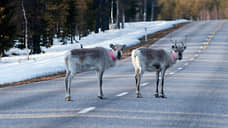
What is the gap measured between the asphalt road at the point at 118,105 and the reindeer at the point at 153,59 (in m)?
0.86

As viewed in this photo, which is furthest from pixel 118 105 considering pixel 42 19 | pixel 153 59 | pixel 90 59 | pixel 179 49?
pixel 42 19

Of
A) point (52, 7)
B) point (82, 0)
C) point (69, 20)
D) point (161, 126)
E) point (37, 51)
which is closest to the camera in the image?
point (161, 126)

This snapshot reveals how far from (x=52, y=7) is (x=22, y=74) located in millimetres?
37484

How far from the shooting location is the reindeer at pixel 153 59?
12062mm

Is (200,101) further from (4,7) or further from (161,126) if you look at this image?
(4,7)

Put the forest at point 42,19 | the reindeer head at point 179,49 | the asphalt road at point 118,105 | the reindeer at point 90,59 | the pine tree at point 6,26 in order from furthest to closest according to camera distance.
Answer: the forest at point 42,19
the pine tree at point 6,26
the reindeer head at point 179,49
the reindeer at point 90,59
the asphalt road at point 118,105

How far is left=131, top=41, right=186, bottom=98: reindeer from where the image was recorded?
12062mm

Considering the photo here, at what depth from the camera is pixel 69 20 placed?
61094 millimetres

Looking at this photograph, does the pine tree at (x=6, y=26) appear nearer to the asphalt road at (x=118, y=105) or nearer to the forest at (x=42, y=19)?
→ the forest at (x=42, y=19)

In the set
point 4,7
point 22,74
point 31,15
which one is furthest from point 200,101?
point 31,15

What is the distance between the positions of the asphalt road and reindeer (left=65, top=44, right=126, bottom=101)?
3.04 ft

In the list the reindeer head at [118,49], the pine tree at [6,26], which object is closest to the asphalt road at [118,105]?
the reindeer head at [118,49]

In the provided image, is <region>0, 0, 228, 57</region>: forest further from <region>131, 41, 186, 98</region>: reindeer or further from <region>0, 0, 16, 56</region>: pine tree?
<region>131, 41, 186, 98</region>: reindeer

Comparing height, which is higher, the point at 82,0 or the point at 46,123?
the point at 82,0
